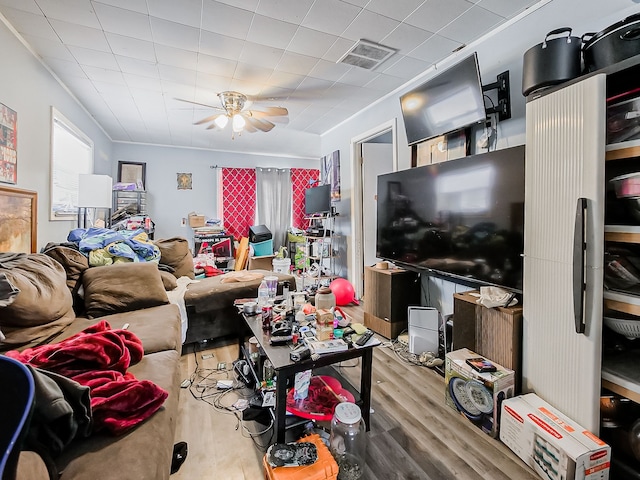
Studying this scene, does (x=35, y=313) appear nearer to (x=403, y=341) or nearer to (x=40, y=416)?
(x=40, y=416)

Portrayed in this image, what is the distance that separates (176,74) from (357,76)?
5.48 ft

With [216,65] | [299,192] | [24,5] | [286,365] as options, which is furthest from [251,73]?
[299,192]

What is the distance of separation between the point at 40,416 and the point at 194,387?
1291 mm

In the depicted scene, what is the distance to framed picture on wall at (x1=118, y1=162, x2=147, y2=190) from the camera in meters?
5.07

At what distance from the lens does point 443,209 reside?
7.53 feet

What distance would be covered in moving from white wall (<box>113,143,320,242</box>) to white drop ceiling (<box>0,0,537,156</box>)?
1.72 meters

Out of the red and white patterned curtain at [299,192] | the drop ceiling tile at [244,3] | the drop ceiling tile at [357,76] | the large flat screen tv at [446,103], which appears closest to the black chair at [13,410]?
the drop ceiling tile at [244,3]

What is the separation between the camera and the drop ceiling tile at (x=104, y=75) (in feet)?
8.52

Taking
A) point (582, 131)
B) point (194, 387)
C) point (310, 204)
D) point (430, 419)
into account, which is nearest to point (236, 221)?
point (310, 204)

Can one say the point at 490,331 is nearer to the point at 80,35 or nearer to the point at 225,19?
the point at 225,19

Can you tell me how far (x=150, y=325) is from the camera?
1.88 m

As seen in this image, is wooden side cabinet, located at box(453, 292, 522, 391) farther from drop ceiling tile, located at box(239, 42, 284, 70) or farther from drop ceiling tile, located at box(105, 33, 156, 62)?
drop ceiling tile, located at box(105, 33, 156, 62)

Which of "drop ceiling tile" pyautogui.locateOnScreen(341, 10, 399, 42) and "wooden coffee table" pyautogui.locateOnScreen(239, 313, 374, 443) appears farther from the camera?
"drop ceiling tile" pyautogui.locateOnScreen(341, 10, 399, 42)

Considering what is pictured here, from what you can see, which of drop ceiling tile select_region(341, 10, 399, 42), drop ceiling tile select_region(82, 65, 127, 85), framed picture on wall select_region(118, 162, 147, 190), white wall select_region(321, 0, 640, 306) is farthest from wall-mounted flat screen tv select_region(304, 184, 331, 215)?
framed picture on wall select_region(118, 162, 147, 190)
